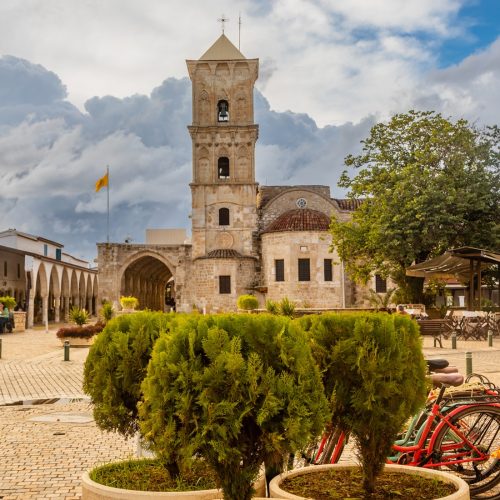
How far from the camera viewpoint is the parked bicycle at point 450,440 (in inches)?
203

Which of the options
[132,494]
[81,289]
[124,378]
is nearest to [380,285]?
[81,289]

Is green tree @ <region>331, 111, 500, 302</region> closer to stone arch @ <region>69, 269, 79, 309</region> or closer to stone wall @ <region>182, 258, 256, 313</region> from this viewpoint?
stone wall @ <region>182, 258, 256, 313</region>

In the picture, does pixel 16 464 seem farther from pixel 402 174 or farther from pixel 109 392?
pixel 402 174

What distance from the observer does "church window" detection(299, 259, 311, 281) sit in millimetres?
41656

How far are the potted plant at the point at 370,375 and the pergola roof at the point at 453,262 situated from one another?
19569 millimetres

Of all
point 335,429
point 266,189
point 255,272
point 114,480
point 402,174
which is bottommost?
point 114,480

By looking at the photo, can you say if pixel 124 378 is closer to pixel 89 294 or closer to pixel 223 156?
pixel 223 156

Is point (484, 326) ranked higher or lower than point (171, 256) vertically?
lower

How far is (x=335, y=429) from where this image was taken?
4.94 metres

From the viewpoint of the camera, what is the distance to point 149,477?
191 inches

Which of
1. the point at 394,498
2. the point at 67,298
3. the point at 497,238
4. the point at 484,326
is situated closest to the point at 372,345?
the point at 394,498

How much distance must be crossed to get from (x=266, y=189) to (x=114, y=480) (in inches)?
1712

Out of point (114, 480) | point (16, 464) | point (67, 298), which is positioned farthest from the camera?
point (67, 298)

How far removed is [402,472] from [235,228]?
3965 cm
